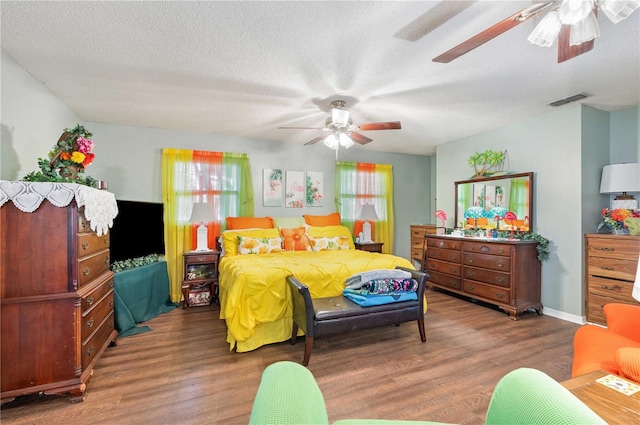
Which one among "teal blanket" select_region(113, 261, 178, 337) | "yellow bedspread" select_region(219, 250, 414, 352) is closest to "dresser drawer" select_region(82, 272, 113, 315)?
"teal blanket" select_region(113, 261, 178, 337)

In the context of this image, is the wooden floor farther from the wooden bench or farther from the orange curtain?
the orange curtain

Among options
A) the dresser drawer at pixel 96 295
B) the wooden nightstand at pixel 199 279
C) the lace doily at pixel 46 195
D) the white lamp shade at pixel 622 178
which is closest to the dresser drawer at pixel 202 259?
the wooden nightstand at pixel 199 279

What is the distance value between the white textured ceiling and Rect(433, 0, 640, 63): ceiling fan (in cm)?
31

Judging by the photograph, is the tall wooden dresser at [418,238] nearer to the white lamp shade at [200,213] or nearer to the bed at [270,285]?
the bed at [270,285]

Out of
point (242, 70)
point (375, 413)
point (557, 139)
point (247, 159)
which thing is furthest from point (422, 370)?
point (247, 159)

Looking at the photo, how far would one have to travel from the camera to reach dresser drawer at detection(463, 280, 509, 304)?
3319mm

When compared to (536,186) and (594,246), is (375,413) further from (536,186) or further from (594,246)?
(536,186)

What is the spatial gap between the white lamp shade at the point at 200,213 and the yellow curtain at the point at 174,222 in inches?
11.0

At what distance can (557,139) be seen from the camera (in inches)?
132

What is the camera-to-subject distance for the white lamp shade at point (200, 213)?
390 centimetres

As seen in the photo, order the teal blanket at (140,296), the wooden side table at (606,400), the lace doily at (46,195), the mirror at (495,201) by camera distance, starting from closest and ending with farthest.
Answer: the wooden side table at (606,400)
the lace doily at (46,195)
the teal blanket at (140,296)
the mirror at (495,201)

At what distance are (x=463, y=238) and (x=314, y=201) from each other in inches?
95.2

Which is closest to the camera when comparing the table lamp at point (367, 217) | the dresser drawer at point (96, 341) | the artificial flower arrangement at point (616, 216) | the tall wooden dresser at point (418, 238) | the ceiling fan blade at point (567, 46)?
the ceiling fan blade at point (567, 46)

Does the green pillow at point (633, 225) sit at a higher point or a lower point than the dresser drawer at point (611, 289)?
higher
